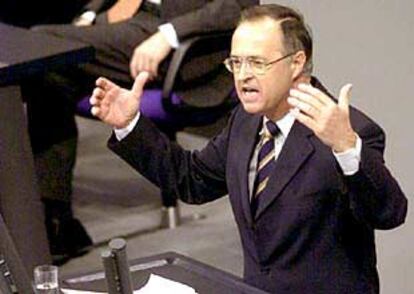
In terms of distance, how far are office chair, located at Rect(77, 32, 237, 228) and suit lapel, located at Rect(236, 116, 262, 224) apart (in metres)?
1.65

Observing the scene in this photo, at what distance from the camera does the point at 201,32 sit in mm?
4461

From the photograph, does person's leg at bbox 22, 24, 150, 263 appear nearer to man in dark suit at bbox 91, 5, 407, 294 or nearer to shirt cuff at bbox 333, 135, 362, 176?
man in dark suit at bbox 91, 5, 407, 294

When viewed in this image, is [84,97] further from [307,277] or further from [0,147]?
[307,277]

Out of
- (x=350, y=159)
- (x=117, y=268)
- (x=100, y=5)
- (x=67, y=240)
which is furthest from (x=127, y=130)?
(x=100, y=5)

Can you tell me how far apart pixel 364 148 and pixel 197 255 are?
2.23m

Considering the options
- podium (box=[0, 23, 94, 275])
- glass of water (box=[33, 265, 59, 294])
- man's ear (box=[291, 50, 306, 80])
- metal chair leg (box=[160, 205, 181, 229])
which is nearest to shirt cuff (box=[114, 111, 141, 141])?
man's ear (box=[291, 50, 306, 80])

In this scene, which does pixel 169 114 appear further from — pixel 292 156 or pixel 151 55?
pixel 292 156

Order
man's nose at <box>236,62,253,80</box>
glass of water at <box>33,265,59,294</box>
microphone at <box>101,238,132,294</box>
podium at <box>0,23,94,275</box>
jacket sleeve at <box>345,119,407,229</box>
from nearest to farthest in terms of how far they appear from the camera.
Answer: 1. microphone at <box>101,238,132,294</box>
2. glass of water at <box>33,265,59,294</box>
3. jacket sleeve at <box>345,119,407,229</box>
4. man's nose at <box>236,62,253,80</box>
5. podium at <box>0,23,94,275</box>

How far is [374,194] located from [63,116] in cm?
232

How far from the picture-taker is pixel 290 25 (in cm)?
265

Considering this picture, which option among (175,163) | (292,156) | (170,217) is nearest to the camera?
(292,156)

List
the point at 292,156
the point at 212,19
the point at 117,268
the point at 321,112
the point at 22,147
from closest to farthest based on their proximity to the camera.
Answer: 1. the point at 117,268
2. the point at 321,112
3. the point at 292,156
4. the point at 22,147
5. the point at 212,19

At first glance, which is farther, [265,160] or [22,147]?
[22,147]

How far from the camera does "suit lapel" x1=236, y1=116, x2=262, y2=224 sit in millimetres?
2773
